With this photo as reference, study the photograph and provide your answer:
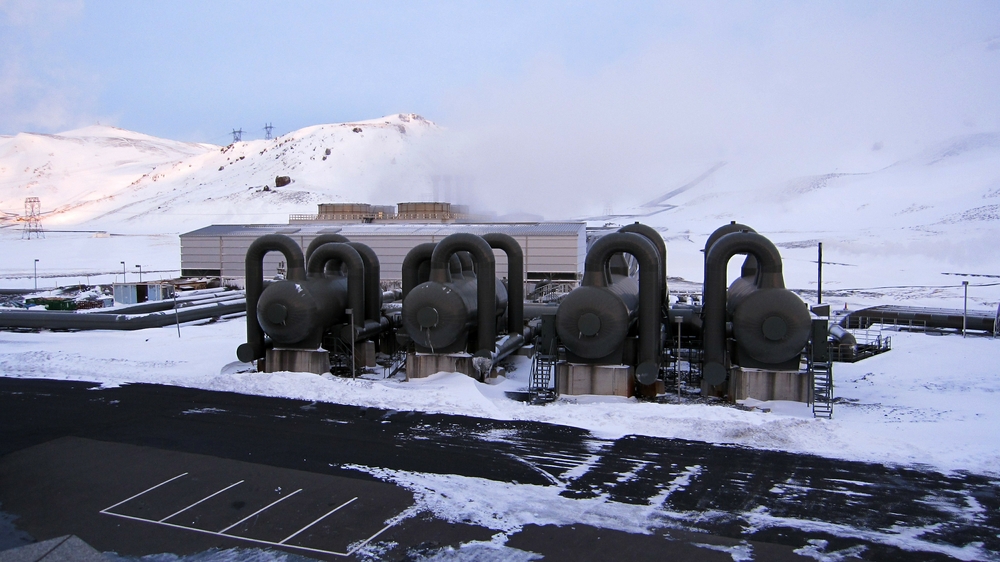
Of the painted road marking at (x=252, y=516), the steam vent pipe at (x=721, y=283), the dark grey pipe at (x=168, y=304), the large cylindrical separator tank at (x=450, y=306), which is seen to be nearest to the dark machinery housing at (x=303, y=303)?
the large cylindrical separator tank at (x=450, y=306)

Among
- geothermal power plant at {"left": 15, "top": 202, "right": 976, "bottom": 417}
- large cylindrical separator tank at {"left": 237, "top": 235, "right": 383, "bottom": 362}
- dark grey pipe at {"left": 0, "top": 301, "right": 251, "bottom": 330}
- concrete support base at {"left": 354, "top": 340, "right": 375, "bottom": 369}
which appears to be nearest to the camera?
geothermal power plant at {"left": 15, "top": 202, "right": 976, "bottom": 417}

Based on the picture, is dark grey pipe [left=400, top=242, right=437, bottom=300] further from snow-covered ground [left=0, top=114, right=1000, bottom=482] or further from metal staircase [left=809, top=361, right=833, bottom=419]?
metal staircase [left=809, top=361, right=833, bottom=419]

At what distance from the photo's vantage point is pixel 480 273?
2542cm

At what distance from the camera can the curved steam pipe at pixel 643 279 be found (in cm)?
2292

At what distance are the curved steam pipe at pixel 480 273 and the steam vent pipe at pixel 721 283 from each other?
24.4ft

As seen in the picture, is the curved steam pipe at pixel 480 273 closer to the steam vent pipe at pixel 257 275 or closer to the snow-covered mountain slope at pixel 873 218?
the steam vent pipe at pixel 257 275

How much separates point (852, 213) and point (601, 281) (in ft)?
361

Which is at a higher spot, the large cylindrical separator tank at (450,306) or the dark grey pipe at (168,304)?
the large cylindrical separator tank at (450,306)

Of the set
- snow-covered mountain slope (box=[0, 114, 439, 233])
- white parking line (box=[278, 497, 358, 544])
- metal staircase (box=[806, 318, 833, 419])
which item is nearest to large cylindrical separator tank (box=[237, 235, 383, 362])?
white parking line (box=[278, 497, 358, 544])

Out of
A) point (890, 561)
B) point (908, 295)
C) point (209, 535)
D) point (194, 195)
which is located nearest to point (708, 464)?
point (890, 561)

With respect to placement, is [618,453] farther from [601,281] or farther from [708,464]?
[601,281]

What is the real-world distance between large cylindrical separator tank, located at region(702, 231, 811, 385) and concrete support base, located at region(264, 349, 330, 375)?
13492 mm

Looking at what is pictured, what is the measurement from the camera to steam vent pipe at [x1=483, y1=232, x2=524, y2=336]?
27953 mm

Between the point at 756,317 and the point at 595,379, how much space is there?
540 cm
